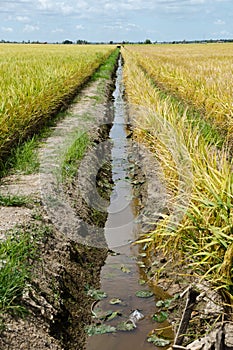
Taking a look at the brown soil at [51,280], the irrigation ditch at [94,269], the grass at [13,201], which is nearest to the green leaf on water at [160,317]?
the irrigation ditch at [94,269]

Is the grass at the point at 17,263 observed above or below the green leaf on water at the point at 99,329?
above

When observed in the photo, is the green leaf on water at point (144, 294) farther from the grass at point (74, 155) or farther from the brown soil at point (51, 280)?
the grass at point (74, 155)

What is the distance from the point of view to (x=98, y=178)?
5539 millimetres

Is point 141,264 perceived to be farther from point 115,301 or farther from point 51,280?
point 51,280

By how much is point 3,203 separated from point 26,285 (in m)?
1.25

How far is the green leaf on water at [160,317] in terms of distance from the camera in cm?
301

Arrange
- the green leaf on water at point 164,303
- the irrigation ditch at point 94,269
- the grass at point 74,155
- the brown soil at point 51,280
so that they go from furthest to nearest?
1. the grass at point 74,155
2. the green leaf on water at point 164,303
3. the irrigation ditch at point 94,269
4. the brown soil at point 51,280

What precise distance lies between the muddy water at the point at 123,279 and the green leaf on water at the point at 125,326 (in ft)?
0.08

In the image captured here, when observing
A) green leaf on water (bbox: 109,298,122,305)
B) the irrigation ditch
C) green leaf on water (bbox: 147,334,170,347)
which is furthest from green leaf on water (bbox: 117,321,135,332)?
green leaf on water (bbox: 109,298,122,305)

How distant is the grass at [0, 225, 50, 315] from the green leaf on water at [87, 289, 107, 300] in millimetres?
528

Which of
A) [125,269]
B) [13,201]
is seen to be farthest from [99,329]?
[13,201]

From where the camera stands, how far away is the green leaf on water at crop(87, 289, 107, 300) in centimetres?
332

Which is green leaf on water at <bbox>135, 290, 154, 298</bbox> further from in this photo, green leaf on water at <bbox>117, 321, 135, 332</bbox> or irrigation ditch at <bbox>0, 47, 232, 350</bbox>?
green leaf on water at <bbox>117, 321, 135, 332</bbox>

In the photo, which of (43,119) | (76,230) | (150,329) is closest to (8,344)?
(150,329)
